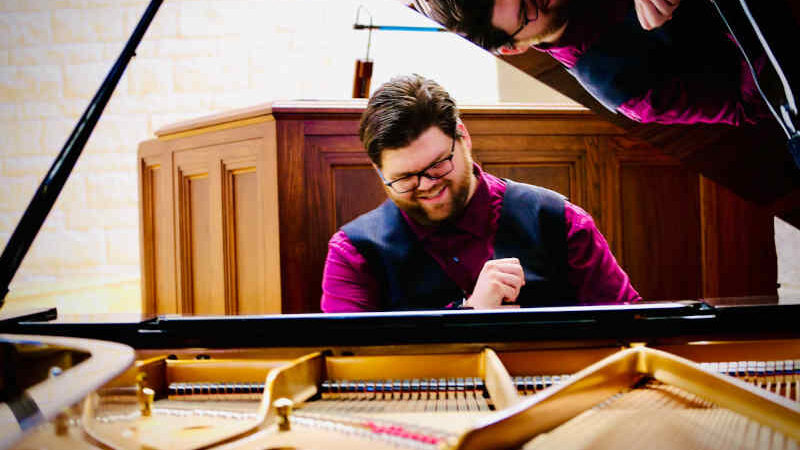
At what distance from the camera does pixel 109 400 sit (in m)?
0.72

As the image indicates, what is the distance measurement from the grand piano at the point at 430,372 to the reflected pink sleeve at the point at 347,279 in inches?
24.7

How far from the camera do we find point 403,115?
162 centimetres

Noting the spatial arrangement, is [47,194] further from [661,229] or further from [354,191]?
[661,229]

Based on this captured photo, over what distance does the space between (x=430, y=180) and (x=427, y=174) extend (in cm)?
2

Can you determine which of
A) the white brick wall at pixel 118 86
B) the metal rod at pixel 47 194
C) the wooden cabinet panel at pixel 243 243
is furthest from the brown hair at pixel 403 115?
the white brick wall at pixel 118 86

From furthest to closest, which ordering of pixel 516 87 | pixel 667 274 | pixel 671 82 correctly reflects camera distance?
pixel 516 87 → pixel 667 274 → pixel 671 82

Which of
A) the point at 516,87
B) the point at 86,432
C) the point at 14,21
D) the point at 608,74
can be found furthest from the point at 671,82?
the point at 14,21

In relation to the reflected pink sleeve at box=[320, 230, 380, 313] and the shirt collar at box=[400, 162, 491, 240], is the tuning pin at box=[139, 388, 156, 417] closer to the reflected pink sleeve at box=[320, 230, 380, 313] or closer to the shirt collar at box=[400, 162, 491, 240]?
the reflected pink sleeve at box=[320, 230, 380, 313]

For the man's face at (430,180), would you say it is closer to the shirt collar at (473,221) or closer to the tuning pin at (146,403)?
the shirt collar at (473,221)

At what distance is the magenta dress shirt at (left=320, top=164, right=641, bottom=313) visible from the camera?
1.72 m

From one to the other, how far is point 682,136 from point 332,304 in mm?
1141

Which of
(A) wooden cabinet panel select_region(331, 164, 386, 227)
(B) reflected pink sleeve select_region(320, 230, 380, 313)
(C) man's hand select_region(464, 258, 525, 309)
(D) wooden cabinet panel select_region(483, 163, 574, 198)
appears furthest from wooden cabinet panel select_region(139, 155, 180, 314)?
(C) man's hand select_region(464, 258, 525, 309)

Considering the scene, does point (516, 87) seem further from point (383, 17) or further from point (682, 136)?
point (682, 136)

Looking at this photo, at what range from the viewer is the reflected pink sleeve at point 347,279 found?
173cm
